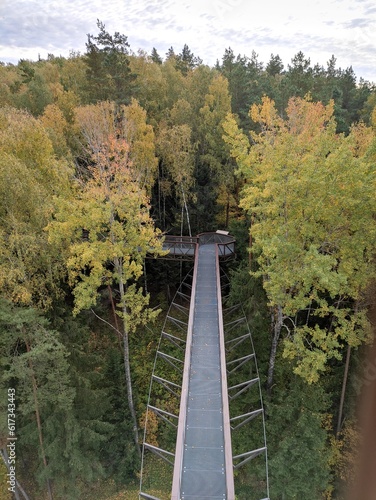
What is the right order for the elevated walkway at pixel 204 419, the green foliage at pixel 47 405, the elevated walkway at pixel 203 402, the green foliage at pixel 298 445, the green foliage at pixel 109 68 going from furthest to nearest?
the green foliage at pixel 109 68
the green foliage at pixel 298 445
the green foliage at pixel 47 405
the elevated walkway at pixel 203 402
the elevated walkway at pixel 204 419

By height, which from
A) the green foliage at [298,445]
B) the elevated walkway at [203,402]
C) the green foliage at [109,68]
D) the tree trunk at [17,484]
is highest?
the green foliage at [109,68]

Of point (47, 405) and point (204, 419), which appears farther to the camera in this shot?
point (47, 405)

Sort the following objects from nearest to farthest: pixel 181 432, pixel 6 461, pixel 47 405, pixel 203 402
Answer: pixel 181 432 < pixel 203 402 < pixel 47 405 < pixel 6 461

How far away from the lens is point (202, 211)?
2573 centimetres

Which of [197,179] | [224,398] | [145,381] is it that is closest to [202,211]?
[197,179]

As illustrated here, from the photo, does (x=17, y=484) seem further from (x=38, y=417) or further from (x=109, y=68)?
(x=109, y=68)

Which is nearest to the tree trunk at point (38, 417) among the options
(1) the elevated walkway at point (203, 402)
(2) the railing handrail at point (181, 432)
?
(1) the elevated walkway at point (203, 402)

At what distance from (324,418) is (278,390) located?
286cm

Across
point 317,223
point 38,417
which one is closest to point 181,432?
point 38,417

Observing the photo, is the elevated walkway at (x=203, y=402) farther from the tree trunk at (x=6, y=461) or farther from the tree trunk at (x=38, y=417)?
the tree trunk at (x=6, y=461)

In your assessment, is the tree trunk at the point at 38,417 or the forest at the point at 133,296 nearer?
the forest at the point at 133,296

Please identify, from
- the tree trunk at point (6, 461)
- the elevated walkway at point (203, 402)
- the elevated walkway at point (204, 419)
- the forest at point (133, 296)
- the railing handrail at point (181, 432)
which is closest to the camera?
the railing handrail at point (181, 432)

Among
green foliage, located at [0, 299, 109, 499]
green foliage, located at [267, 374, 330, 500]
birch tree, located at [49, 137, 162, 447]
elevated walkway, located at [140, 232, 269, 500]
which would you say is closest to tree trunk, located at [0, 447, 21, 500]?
green foliage, located at [0, 299, 109, 499]

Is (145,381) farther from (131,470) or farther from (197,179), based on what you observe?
(197,179)
